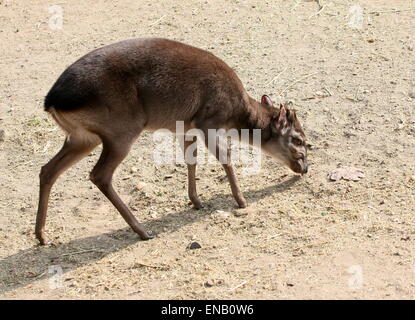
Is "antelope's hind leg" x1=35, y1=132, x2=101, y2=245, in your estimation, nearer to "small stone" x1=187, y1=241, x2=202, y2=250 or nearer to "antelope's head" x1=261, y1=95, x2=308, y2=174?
"small stone" x1=187, y1=241, x2=202, y2=250

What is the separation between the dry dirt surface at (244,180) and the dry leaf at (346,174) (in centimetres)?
8

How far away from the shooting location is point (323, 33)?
32.9ft

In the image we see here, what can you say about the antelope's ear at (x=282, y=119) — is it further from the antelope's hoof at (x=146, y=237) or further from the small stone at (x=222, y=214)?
the antelope's hoof at (x=146, y=237)

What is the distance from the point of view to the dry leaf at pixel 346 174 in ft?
24.5

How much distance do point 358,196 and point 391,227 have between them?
723 millimetres

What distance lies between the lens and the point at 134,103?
6633 mm

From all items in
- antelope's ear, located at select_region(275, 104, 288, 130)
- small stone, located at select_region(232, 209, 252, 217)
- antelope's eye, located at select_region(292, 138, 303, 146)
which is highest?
antelope's ear, located at select_region(275, 104, 288, 130)

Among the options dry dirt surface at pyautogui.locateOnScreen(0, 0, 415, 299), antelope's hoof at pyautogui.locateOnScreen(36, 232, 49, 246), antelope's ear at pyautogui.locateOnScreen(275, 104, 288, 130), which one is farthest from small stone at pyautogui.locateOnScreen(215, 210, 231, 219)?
antelope's hoof at pyautogui.locateOnScreen(36, 232, 49, 246)

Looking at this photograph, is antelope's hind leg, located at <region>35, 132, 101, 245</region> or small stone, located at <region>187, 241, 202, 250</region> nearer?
small stone, located at <region>187, 241, 202, 250</region>

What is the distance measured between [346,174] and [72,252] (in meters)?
2.76

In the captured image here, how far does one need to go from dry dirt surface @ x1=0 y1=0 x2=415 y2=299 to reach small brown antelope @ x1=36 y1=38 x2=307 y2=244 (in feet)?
1.17

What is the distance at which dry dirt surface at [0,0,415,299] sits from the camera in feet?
19.8

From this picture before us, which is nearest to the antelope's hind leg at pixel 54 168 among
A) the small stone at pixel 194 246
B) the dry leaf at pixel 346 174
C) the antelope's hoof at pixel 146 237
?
the antelope's hoof at pixel 146 237

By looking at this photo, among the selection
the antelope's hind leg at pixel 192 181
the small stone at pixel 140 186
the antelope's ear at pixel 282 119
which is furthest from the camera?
the small stone at pixel 140 186
